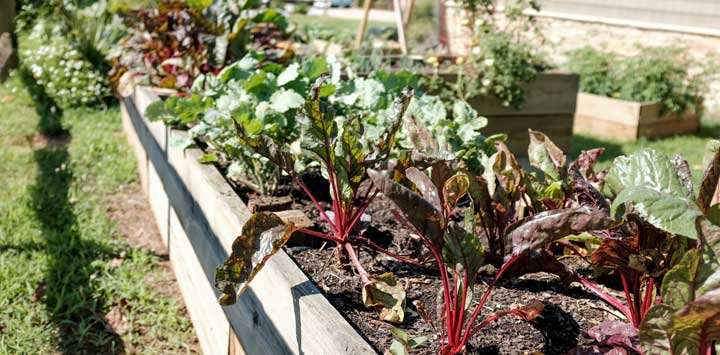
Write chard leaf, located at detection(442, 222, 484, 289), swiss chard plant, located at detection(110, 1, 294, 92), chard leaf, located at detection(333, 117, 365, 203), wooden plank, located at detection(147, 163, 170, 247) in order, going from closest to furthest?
chard leaf, located at detection(442, 222, 484, 289) < chard leaf, located at detection(333, 117, 365, 203) < wooden plank, located at detection(147, 163, 170, 247) < swiss chard plant, located at detection(110, 1, 294, 92)

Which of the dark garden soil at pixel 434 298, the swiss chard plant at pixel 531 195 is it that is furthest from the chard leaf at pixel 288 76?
the swiss chard plant at pixel 531 195

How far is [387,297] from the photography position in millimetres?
1743

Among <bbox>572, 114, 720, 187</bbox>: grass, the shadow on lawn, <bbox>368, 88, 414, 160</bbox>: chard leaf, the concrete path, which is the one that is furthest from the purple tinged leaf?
the concrete path

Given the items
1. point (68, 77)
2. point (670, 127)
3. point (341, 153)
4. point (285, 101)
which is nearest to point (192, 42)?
point (285, 101)

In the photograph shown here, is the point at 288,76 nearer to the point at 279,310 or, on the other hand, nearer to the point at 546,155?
the point at 546,155

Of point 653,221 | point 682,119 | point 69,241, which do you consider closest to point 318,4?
point 682,119

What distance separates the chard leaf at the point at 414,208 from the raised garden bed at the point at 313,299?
2.9 inches

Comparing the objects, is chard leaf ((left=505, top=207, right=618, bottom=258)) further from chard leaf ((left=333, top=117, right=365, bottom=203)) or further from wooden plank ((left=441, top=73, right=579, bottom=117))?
wooden plank ((left=441, top=73, right=579, bottom=117))

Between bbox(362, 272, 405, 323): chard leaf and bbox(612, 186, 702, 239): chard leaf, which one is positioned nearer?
bbox(612, 186, 702, 239): chard leaf

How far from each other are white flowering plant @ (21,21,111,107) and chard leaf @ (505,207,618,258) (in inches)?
226

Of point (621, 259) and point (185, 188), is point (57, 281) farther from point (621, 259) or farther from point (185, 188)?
point (621, 259)

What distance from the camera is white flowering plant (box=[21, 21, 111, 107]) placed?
6484 mm

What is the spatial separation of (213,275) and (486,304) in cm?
108

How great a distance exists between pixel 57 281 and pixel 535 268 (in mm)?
2372
